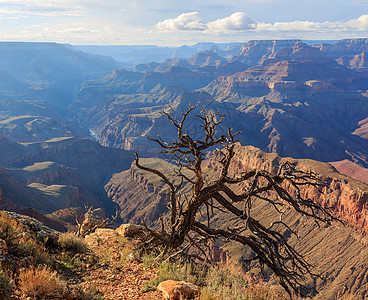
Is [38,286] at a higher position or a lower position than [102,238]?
higher

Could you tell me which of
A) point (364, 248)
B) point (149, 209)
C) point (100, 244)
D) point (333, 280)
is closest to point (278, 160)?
point (364, 248)

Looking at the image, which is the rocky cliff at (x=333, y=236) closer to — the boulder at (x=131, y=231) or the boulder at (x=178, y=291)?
the boulder at (x=131, y=231)

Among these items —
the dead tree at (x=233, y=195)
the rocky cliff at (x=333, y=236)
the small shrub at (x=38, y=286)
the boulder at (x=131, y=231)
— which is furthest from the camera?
the rocky cliff at (x=333, y=236)

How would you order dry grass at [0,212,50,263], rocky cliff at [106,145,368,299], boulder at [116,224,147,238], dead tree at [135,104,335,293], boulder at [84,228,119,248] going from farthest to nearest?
rocky cliff at [106,145,368,299], boulder at [116,224,147,238], boulder at [84,228,119,248], dry grass at [0,212,50,263], dead tree at [135,104,335,293]

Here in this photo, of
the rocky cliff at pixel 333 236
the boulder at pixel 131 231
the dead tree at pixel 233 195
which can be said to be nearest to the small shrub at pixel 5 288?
the dead tree at pixel 233 195

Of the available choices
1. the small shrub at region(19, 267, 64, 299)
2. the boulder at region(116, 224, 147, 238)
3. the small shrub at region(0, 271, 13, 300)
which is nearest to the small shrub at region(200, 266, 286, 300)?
the small shrub at region(19, 267, 64, 299)

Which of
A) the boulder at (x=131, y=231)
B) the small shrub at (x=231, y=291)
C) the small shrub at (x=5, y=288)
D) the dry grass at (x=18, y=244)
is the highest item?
the small shrub at (x=5, y=288)

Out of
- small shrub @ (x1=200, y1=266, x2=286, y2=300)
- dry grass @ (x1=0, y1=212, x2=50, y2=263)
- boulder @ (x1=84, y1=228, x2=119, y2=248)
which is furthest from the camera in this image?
boulder @ (x1=84, y1=228, x2=119, y2=248)

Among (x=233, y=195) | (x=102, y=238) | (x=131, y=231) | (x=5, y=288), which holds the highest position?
(x=233, y=195)

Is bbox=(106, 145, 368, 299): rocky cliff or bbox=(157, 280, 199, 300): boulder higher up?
bbox=(157, 280, 199, 300): boulder

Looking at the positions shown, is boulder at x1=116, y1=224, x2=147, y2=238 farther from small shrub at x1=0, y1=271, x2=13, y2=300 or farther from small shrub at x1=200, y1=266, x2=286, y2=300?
small shrub at x1=0, y1=271, x2=13, y2=300

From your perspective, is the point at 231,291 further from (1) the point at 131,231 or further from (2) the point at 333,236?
(2) the point at 333,236

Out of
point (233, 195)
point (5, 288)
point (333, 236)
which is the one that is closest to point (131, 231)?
point (233, 195)

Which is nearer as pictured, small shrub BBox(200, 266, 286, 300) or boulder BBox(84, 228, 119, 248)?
small shrub BBox(200, 266, 286, 300)
